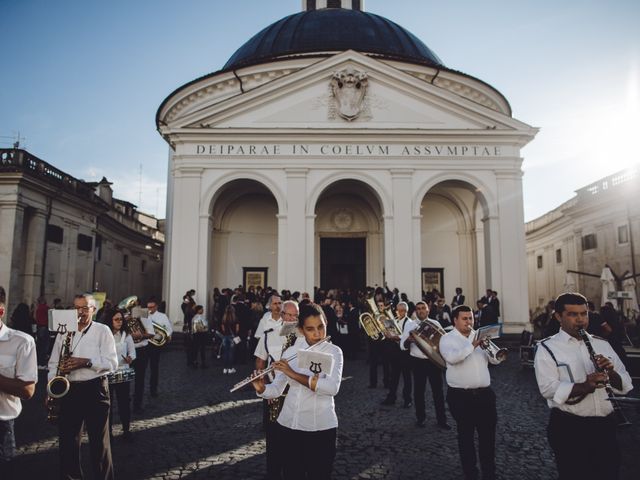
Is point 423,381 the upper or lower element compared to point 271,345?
lower

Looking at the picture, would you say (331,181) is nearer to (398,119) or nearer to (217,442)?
(398,119)

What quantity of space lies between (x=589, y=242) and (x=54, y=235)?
27138 millimetres

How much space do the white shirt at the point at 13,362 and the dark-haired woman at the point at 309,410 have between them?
1.74 metres

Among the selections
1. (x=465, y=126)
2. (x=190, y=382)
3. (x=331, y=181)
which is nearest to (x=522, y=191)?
(x=465, y=126)

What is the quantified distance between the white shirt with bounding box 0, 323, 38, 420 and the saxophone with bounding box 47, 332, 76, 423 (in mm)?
559

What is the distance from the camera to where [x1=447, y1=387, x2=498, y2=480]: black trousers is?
4741 millimetres

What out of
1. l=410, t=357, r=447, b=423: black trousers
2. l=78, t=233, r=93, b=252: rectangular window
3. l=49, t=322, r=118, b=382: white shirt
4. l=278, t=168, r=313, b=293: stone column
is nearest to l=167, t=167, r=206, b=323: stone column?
l=278, t=168, r=313, b=293: stone column

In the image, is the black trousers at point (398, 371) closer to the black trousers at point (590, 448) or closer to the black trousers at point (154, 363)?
the black trousers at point (154, 363)

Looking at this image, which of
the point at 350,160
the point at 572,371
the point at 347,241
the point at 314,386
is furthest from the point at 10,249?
the point at 572,371

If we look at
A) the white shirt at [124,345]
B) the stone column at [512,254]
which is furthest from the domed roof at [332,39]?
the white shirt at [124,345]

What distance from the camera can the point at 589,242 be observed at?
2645cm

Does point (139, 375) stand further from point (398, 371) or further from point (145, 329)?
point (398, 371)

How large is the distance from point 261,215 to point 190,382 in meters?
13.3

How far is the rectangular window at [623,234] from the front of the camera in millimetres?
23250
